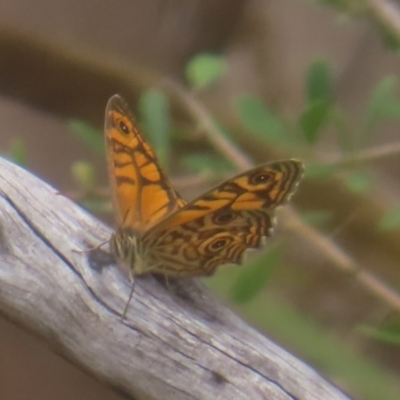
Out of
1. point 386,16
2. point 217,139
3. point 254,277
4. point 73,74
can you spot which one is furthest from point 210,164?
point 73,74

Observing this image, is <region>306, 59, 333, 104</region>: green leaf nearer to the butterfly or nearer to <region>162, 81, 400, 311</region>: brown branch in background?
<region>162, 81, 400, 311</region>: brown branch in background

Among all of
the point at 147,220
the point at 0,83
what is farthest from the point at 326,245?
the point at 0,83

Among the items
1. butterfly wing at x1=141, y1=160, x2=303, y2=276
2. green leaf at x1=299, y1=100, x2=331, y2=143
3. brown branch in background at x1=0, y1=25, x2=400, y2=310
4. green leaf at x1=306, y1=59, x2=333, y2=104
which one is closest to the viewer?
butterfly wing at x1=141, y1=160, x2=303, y2=276

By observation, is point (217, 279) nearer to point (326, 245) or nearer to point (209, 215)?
point (326, 245)

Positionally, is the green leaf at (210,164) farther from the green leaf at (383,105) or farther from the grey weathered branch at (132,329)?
the grey weathered branch at (132,329)

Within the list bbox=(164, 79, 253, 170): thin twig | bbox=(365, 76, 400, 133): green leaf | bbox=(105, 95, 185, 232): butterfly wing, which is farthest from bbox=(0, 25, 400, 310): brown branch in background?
bbox=(105, 95, 185, 232): butterfly wing

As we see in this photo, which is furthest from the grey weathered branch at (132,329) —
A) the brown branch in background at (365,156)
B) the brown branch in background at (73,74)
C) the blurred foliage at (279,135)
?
the brown branch in background at (73,74)

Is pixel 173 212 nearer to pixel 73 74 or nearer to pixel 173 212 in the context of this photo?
pixel 173 212
